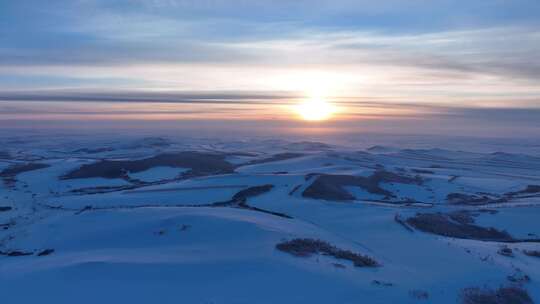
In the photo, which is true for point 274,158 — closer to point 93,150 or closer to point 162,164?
point 162,164

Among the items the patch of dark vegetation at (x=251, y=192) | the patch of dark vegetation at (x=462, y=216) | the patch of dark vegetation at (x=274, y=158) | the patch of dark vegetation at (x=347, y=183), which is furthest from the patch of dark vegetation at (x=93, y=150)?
the patch of dark vegetation at (x=462, y=216)

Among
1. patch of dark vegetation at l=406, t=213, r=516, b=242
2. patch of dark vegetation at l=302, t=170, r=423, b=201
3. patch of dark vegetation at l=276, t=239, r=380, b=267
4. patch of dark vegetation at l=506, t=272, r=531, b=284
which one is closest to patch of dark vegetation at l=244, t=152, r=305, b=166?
patch of dark vegetation at l=302, t=170, r=423, b=201

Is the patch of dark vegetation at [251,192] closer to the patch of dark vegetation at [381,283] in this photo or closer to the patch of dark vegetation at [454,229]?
the patch of dark vegetation at [454,229]

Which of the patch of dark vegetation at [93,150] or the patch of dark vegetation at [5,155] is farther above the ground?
the patch of dark vegetation at [93,150]

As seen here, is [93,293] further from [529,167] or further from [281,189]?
[529,167]

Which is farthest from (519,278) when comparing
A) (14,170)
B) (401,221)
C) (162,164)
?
(14,170)

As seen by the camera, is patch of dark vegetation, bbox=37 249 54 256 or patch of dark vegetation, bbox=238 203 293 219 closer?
patch of dark vegetation, bbox=37 249 54 256

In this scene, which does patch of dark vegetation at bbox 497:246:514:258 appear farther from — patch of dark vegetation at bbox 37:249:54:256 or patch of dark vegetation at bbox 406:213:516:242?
patch of dark vegetation at bbox 37:249:54:256
